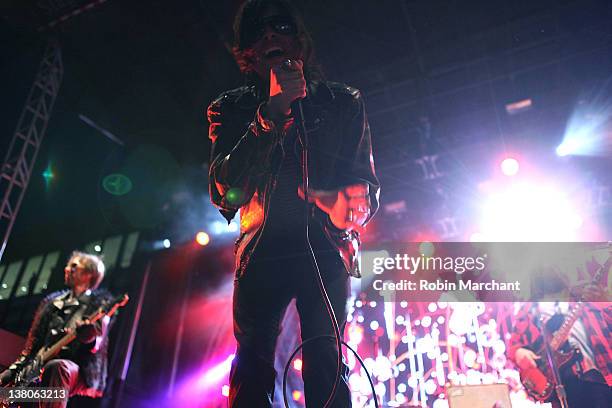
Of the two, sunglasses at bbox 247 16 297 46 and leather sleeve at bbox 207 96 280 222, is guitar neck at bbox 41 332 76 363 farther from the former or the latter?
sunglasses at bbox 247 16 297 46

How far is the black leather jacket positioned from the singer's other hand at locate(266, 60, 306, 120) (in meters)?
0.08

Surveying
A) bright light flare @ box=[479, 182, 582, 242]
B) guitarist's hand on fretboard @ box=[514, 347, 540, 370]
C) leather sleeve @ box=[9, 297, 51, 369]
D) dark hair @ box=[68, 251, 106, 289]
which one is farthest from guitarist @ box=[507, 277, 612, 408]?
leather sleeve @ box=[9, 297, 51, 369]

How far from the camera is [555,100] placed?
6137 millimetres

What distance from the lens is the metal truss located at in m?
4.72

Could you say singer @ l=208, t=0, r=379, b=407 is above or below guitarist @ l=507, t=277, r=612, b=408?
below

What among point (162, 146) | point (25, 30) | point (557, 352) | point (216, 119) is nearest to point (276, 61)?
point (216, 119)

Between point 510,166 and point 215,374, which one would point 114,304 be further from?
point 510,166

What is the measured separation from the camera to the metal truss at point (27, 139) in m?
4.72

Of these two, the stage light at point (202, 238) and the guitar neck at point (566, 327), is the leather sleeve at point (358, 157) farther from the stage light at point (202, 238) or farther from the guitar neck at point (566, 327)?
the stage light at point (202, 238)

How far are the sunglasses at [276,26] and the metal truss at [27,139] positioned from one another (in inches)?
169

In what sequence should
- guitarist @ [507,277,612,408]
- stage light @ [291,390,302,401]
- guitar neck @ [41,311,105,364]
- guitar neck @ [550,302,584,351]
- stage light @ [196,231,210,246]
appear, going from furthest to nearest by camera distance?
stage light @ [196,231,210,246] → stage light @ [291,390,302,401] → guitar neck @ [550,302,584,351] → guitarist @ [507,277,612,408] → guitar neck @ [41,311,105,364]

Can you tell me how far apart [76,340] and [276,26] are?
3.05 meters

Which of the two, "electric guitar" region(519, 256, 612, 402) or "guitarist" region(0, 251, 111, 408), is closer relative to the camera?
"guitarist" region(0, 251, 111, 408)

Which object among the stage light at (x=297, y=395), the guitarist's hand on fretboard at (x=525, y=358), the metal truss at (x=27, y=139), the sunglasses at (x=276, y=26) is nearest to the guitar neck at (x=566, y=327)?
the guitarist's hand on fretboard at (x=525, y=358)
